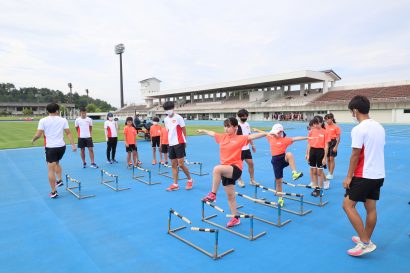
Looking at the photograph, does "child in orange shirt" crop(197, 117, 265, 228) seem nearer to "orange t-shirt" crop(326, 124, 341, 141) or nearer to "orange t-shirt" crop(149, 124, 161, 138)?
"orange t-shirt" crop(326, 124, 341, 141)

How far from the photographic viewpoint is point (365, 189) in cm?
337

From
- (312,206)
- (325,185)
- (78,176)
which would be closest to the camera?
(312,206)

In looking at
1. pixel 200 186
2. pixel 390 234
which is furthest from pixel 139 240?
pixel 390 234

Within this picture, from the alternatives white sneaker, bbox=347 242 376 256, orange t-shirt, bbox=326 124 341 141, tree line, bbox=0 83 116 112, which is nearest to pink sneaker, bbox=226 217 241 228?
white sneaker, bbox=347 242 376 256

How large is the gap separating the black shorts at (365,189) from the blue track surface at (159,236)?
0.85m

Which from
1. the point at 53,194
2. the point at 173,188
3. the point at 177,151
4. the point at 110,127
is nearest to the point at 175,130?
the point at 177,151

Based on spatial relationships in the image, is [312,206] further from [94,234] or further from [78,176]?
[78,176]

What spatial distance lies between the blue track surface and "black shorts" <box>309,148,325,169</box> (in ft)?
2.50

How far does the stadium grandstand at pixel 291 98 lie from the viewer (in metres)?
38.7

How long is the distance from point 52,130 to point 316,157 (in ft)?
20.7

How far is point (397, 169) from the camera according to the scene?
898cm

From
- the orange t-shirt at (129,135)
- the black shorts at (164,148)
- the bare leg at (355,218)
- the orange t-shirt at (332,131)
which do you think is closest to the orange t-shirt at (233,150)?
the bare leg at (355,218)

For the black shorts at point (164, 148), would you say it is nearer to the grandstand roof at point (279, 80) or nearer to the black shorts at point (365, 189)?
the black shorts at point (365, 189)

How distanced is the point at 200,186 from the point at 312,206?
9.47ft
